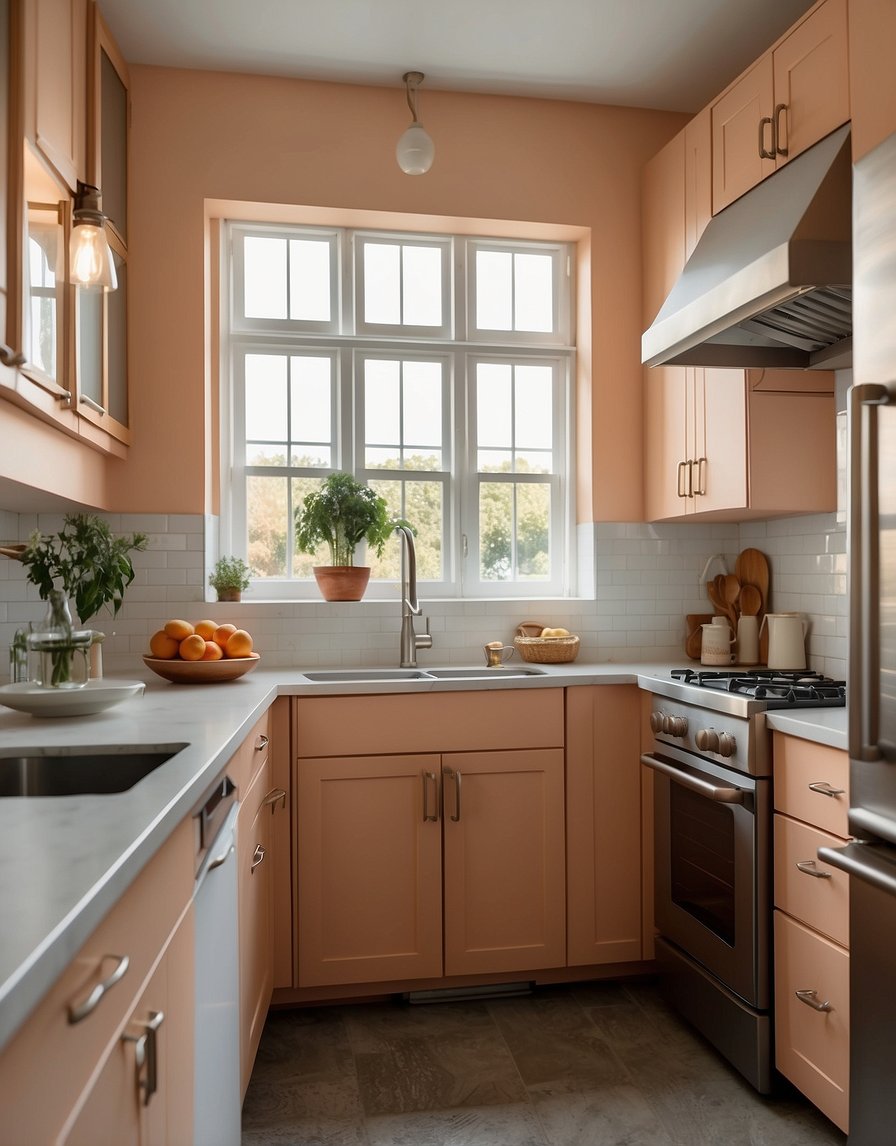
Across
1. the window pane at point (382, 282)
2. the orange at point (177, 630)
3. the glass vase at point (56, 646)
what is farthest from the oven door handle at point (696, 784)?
the window pane at point (382, 282)

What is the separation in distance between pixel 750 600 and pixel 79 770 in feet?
7.97

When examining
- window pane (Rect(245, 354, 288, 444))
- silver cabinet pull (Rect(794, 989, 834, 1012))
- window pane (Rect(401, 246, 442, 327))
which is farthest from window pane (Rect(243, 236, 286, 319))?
silver cabinet pull (Rect(794, 989, 834, 1012))

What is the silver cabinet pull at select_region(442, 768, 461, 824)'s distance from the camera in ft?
8.91

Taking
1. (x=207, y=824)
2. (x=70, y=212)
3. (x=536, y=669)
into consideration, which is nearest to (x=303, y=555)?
(x=536, y=669)

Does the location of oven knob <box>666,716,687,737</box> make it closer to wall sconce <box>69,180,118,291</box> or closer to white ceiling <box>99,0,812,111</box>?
wall sconce <box>69,180,118,291</box>

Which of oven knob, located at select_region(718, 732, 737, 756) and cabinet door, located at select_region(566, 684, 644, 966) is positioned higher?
oven knob, located at select_region(718, 732, 737, 756)

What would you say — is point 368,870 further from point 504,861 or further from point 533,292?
point 533,292

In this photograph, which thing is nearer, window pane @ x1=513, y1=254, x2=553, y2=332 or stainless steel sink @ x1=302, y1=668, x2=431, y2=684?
stainless steel sink @ x1=302, y1=668, x2=431, y2=684

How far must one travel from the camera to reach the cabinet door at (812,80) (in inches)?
90.9

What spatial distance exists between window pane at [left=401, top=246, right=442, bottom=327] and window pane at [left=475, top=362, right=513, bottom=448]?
276mm

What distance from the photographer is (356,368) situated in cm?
355

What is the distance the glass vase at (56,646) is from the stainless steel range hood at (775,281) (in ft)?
5.55

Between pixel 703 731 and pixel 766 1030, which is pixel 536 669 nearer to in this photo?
pixel 703 731

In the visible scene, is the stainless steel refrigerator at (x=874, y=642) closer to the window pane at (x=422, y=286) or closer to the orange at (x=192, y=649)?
the orange at (x=192, y=649)
